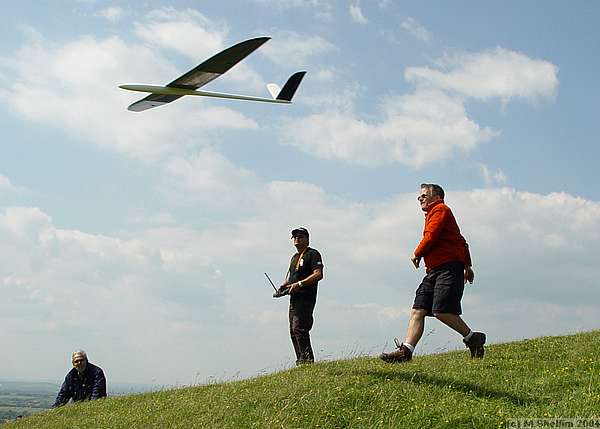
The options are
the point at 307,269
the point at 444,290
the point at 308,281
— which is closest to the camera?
the point at 444,290

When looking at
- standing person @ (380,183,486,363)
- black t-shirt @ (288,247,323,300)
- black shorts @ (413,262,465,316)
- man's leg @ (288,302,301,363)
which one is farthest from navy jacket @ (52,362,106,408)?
black shorts @ (413,262,465,316)

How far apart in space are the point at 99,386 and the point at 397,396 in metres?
7.53

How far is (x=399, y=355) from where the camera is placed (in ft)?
32.4

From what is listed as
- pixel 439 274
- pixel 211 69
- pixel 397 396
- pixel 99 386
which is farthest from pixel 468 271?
pixel 99 386

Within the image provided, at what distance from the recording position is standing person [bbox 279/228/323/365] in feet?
37.8

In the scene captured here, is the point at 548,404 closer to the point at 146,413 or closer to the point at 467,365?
the point at 467,365

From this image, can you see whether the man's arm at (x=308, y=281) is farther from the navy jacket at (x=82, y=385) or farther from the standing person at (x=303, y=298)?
the navy jacket at (x=82, y=385)

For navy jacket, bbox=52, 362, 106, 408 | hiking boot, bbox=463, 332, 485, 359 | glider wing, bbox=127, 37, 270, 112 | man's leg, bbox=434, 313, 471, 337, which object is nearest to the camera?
glider wing, bbox=127, 37, 270, 112

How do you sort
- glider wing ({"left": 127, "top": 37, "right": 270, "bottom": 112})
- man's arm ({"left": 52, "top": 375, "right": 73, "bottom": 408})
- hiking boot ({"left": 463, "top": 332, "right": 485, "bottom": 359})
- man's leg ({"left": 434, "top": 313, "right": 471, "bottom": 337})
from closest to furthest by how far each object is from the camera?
1. glider wing ({"left": 127, "top": 37, "right": 270, "bottom": 112})
2. man's leg ({"left": 434, "top": 313, "right": 471, "bottom": 337})
3. hiking boot ({"left": 463, "top": 332, "right": 485, "bottom": 359})
4. man's arm ({"left": 52, "top": 375, "right": 73, "bottom": 408})

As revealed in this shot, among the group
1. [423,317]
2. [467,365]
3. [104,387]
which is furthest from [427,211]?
[104,387]

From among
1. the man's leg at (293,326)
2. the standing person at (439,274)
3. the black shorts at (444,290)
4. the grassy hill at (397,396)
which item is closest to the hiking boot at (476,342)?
the standing person at (439,274)

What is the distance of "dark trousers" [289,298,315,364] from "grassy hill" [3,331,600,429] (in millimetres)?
813

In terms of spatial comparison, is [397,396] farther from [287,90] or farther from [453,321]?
[287,90]

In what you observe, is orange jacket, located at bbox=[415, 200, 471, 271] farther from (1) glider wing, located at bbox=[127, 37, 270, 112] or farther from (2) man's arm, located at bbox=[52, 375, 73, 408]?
(2) man's arm, located at bbox=[52, 375, 73, 408]
